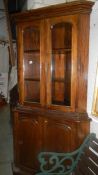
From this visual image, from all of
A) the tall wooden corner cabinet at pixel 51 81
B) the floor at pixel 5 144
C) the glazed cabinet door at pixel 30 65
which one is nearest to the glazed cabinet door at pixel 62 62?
the tall wooden corner cabinet at pixel 51 81

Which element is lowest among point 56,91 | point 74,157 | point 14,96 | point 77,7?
point 74,157

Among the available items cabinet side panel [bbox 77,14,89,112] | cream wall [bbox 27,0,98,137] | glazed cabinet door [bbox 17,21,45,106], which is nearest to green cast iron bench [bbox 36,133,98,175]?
cream wall [bbox 27,0,98,137]

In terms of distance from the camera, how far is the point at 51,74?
8.05 ft

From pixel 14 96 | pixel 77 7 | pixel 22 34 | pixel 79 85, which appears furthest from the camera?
pixel 14 96

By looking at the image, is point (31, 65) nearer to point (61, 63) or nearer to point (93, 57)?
point (61, 63)

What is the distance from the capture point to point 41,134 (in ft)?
8.43

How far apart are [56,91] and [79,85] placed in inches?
13.9

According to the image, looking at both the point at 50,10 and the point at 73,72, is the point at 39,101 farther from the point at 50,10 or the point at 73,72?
the point at 50,10

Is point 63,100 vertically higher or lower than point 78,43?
lower

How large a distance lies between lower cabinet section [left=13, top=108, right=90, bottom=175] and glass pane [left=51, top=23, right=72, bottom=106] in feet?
0.61

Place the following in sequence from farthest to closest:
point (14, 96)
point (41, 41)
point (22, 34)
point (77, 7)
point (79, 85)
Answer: point (14, 96) → point (22, 34) → point (41, 41) → point (79, 85) → point (77, 7)

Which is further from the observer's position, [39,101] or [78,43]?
[39,101]

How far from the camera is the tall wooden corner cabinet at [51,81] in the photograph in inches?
87.7

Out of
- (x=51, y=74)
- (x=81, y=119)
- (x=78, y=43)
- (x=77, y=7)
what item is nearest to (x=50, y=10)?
(x=77, y=7)
